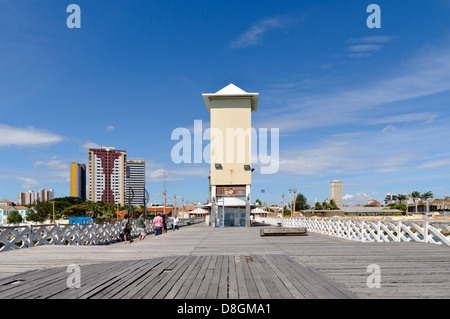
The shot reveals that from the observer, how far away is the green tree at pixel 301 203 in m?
136

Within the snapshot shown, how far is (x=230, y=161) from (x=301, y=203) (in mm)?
103733

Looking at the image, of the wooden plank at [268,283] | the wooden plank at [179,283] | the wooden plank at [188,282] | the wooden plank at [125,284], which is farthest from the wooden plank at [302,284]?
the wooden plank at [125,284]

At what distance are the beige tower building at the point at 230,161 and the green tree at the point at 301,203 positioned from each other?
101182 mm

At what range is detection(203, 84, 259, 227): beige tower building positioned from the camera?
3872 cm

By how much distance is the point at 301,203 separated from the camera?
137500mm

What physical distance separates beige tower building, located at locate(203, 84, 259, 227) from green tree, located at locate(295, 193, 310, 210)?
101182 mm

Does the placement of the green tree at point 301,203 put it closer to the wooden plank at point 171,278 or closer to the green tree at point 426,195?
the green tree at point 426,195

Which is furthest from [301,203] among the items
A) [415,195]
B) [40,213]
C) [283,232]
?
[283,232]

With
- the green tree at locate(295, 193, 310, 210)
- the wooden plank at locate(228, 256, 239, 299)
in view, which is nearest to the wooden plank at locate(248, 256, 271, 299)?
the wooden plank at locate(228, 256, 239, 299)

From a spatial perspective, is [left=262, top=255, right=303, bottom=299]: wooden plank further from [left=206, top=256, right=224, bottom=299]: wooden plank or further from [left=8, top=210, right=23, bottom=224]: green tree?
[left=8, top=210, right=23, bottom=224]: green tree

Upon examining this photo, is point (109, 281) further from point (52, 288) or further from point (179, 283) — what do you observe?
point (179, 283)
